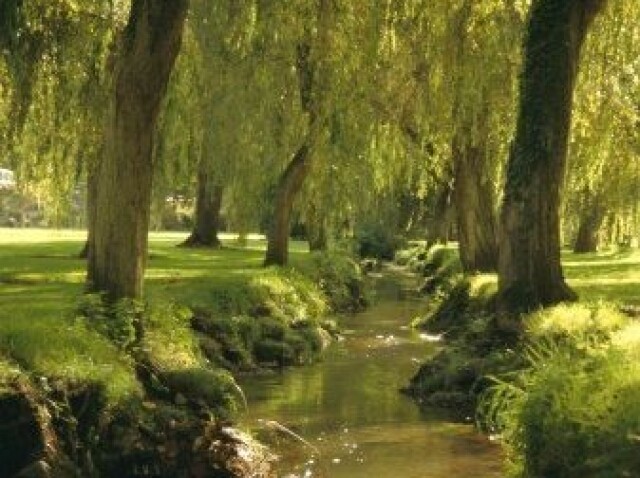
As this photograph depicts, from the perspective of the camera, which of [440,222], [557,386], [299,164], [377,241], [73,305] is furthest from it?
[377,241]

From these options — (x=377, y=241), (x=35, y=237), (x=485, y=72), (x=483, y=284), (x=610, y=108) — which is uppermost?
(x=485, y=72)

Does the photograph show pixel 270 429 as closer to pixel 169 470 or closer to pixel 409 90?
pixel 169 470

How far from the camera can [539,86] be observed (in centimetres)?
1287

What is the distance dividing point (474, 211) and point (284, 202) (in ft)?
14.0

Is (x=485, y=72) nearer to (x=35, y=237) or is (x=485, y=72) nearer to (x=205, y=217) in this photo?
(x=205, y=217)

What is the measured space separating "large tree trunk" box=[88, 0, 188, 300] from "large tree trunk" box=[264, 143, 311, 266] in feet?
33.5

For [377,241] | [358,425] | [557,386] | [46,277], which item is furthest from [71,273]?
[377,241]

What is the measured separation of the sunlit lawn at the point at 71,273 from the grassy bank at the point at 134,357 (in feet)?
0.14

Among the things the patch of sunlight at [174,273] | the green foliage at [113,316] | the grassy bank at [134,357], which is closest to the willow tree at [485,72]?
the grassy bank at [134,357]

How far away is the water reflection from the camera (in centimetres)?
957

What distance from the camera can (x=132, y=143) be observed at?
1116 centimetres

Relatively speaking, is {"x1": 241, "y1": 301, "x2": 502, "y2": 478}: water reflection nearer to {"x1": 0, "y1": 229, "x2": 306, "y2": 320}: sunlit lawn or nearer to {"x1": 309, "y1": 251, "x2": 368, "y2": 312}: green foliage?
{"x1": 0, "y1": 229, "x2": 306, "y2": 320}: sunlit lawn

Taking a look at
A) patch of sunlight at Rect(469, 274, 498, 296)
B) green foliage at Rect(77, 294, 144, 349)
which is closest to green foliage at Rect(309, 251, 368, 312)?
patch of sunlight at Rect(469, 274, 498, 296)

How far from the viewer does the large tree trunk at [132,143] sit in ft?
35.9
